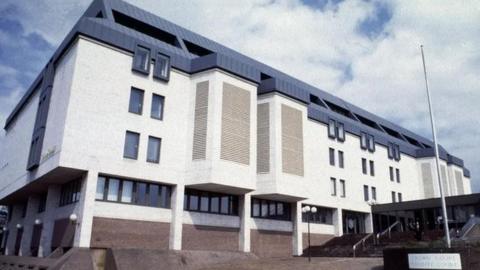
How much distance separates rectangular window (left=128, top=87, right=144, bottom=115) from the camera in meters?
26.6

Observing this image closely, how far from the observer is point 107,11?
2869 centimetres

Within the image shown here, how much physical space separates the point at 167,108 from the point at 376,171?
27.8m

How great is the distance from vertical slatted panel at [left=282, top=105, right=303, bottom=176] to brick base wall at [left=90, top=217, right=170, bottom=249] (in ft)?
34.7

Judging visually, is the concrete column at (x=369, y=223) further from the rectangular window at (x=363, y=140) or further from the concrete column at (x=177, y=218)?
the concrete column at (x=177, y=218)

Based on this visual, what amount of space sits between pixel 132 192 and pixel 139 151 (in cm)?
264

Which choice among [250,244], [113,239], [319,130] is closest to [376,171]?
[319,130]

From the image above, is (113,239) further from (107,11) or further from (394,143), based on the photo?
(394,143)

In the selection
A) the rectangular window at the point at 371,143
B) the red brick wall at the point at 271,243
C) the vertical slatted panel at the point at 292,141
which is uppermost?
the rectangular window at the point at 371,143

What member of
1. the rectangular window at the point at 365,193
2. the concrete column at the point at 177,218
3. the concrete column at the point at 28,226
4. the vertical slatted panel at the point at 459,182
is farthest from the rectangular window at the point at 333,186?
the vertical slatted panel at the point at 459,182

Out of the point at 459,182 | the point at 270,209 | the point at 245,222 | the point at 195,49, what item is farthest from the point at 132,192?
the point at 459,182

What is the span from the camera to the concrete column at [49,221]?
26719mm

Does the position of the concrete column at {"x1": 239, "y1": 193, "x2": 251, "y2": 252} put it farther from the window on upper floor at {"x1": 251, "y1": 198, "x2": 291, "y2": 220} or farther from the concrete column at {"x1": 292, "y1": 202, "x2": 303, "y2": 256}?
the concrete column at {"x1": 292, "y1": 202, "x2": 303, "y2": 256}

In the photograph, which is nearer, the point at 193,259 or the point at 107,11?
the point at 193,259

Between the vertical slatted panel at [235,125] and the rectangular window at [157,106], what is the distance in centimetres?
426
